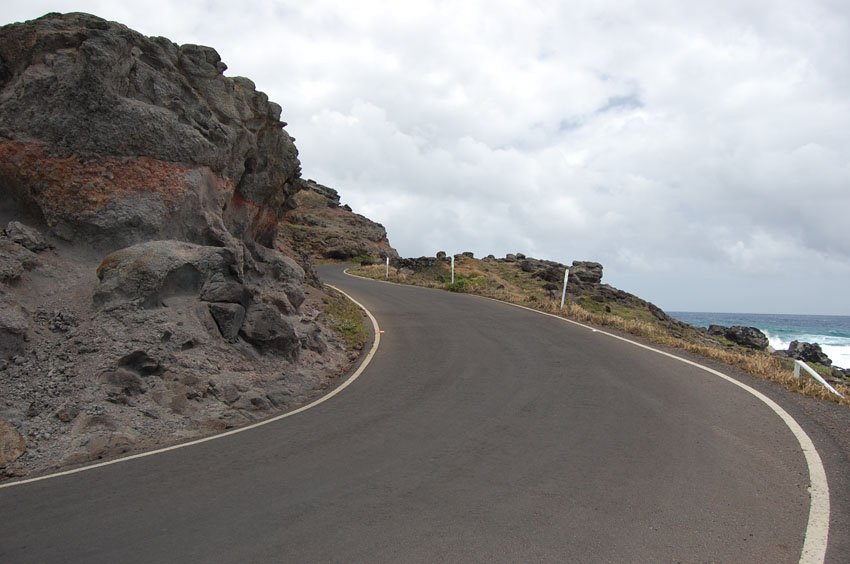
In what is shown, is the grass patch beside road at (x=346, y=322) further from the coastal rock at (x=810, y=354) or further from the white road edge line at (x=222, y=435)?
the coastal rock at (x=810, y=354)

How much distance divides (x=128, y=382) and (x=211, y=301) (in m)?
2.79

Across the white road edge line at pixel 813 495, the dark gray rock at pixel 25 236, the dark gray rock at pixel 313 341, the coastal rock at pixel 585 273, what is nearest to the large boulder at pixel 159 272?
the dark gray rock at pixel 25 236

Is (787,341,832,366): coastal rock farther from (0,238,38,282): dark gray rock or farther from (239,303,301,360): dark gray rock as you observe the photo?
(0,238,38,282): dark gray rock

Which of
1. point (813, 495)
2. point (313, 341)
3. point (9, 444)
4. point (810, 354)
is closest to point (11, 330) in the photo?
point (9, 444)

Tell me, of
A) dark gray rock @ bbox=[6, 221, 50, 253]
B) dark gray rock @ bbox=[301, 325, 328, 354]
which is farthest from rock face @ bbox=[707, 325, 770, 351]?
dark gray rock @ bbox=[6, 221, 50, 253]

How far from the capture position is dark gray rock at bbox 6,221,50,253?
10.7 metres

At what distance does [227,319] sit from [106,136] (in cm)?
473

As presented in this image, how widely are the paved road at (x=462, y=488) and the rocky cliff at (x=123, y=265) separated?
5.31 ft

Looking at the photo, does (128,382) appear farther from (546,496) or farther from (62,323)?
(546,496)

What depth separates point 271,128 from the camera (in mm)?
17922

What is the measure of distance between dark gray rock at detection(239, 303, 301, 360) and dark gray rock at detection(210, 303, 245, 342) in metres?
0.27

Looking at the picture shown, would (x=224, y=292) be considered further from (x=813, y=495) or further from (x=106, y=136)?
(x=813, y=495)

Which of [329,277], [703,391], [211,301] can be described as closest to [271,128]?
[211,301]

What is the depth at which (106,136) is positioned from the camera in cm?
1212
